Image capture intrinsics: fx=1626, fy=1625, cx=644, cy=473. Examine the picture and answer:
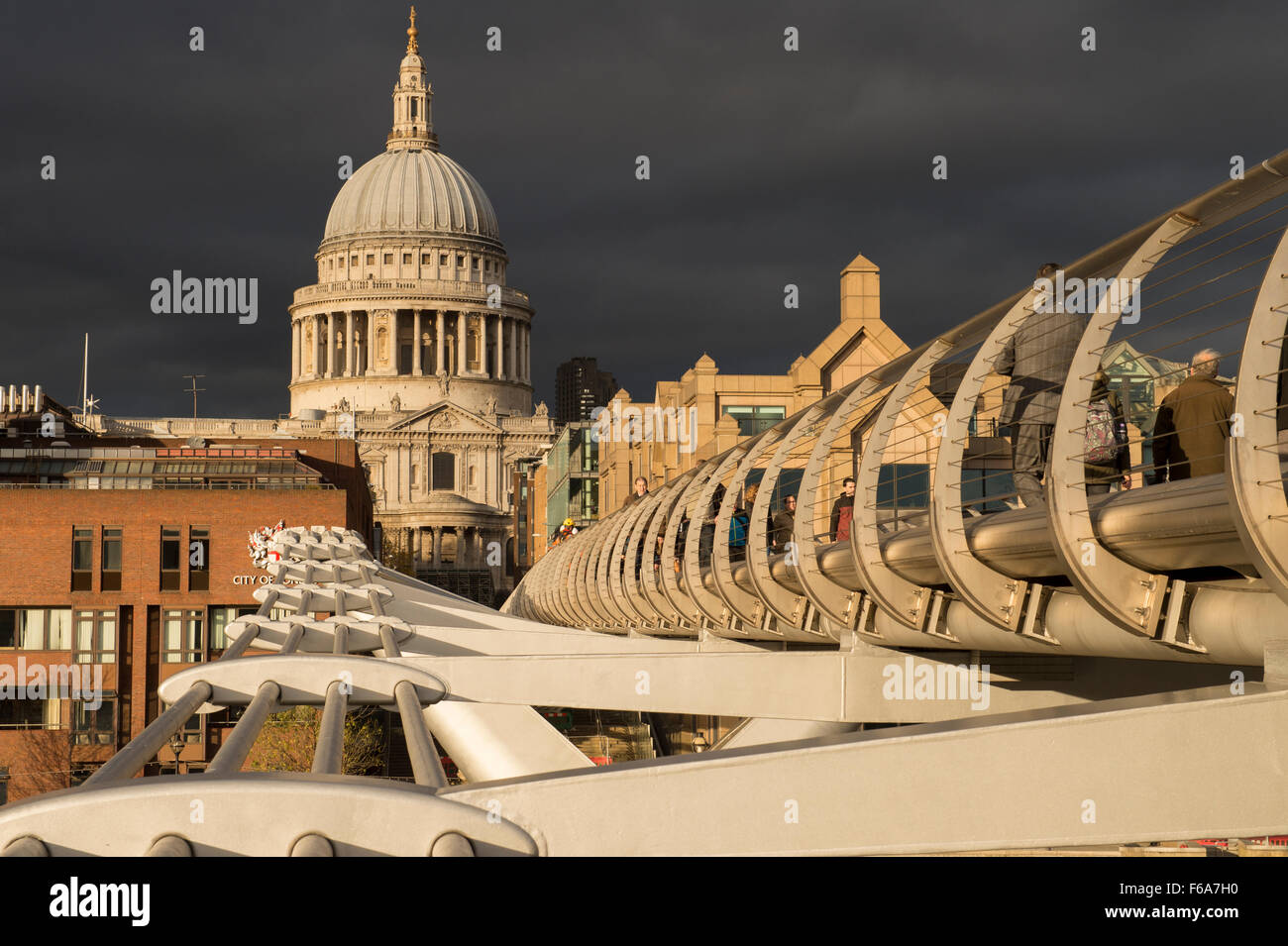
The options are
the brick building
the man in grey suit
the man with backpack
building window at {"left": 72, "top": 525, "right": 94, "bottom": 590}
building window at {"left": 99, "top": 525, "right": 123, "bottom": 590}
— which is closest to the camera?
the man with backpack

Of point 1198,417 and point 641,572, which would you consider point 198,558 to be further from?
point 1198,417

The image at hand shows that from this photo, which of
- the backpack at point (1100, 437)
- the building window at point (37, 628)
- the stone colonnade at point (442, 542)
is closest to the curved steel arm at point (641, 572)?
the backpack at point (1100, 437)

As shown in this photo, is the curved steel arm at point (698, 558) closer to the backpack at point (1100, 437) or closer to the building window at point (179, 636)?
the backpack at point (1100, 437)

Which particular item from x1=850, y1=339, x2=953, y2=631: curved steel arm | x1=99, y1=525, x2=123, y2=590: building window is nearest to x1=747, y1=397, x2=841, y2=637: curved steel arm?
x1=850, y1=339, x2=953, y2=631: curved steel arm

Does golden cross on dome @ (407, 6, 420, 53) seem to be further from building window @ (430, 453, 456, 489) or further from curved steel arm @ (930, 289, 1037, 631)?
curved steel arm @ (930, 289, 1037, 631)

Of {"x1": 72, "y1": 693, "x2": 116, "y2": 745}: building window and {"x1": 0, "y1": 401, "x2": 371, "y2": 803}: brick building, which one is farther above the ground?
{"x1": 0, "y1": 401, "x2": 371, "y2": 803}: brick building

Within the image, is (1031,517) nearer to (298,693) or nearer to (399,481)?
(298,693)
